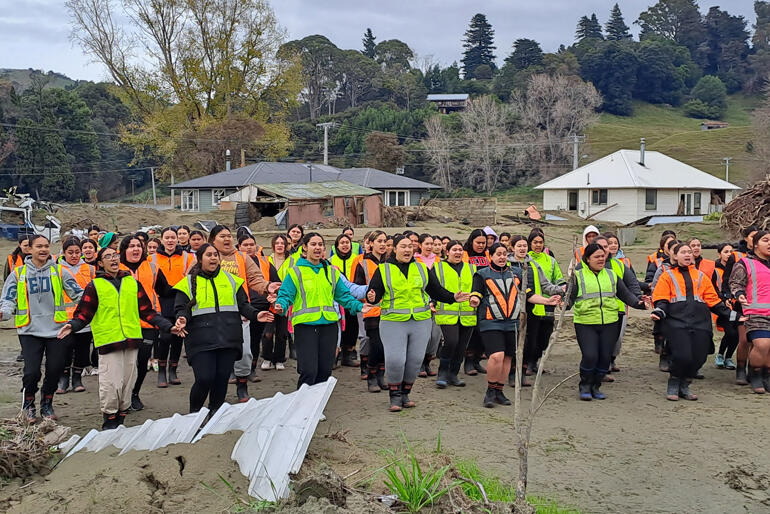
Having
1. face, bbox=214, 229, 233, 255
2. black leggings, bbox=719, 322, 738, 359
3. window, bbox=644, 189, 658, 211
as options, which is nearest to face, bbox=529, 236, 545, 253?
black leggings, bbox=719, 322, 738, 359

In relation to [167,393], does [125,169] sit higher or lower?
higher

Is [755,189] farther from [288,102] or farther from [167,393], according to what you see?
[288,102]

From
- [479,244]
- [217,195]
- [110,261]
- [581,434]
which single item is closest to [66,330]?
[110,261]

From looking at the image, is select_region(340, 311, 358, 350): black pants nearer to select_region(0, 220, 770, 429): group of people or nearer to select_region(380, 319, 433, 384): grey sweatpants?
select_region(0, 220, 770, 429): group of people

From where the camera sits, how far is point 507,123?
242 feet

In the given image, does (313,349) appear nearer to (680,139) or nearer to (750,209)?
(750,209)

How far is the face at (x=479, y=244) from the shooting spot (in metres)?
9.34

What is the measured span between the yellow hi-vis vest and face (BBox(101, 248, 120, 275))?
1190 millimetres

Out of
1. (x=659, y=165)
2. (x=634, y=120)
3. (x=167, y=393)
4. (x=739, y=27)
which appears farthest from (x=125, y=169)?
(x=739, y=27)

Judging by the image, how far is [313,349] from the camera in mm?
6945

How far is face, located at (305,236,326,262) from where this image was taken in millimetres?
6898

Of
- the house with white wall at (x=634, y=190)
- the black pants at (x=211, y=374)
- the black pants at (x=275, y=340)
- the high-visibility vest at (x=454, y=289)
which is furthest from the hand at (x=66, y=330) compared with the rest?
the house with white wall at (x=634, y=190)

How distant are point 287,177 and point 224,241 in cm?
3982

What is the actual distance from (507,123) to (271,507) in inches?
2843
